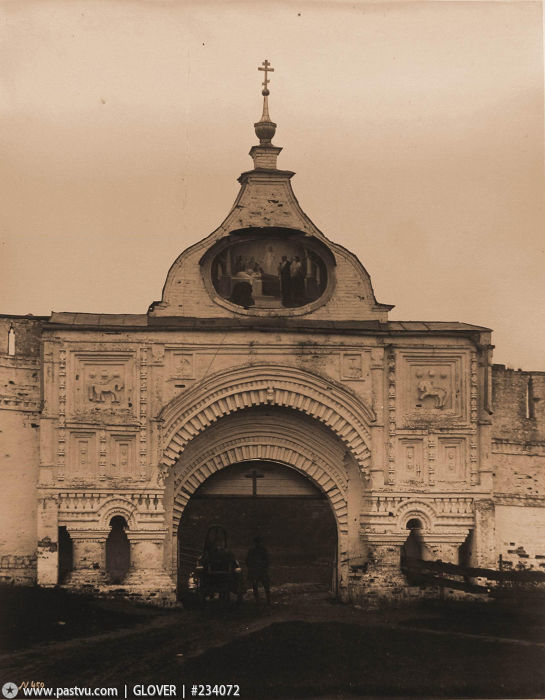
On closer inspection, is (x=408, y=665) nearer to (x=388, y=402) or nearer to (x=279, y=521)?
(x=388, y=402)

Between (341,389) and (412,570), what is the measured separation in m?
2.89

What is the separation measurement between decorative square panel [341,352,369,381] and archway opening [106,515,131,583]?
13.4ft

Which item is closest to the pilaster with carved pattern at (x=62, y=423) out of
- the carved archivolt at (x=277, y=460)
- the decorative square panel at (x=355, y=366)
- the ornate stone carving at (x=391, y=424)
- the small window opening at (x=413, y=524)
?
the carved archivolt at (x=277, y=460)

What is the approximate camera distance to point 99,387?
23453mm

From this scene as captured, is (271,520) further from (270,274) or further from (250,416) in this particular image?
(270,274)

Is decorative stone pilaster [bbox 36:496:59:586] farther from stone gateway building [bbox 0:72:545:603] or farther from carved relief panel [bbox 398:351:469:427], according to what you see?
carved relief panel [bbox 398:351:469:427]

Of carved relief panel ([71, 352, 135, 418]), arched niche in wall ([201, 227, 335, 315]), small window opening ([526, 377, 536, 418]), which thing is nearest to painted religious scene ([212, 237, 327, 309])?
arched niche in wall ([201, 227, 335, 315])

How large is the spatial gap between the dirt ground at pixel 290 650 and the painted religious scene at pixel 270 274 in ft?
15.1

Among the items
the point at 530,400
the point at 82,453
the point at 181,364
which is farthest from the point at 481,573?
the point at 82,453

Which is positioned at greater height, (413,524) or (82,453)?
(82,453)

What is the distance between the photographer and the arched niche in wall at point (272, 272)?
78.3 ft

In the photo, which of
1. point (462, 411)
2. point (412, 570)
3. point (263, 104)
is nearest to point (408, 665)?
point (412, 570)

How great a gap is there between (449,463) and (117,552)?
203 inches

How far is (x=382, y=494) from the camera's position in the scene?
23.8 m
